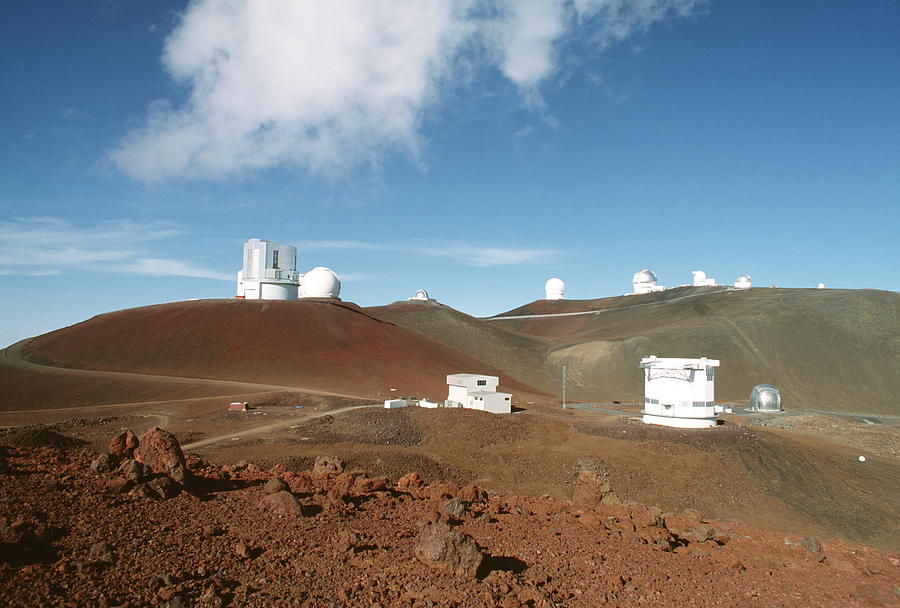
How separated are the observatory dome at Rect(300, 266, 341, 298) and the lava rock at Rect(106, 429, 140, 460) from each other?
7272cm

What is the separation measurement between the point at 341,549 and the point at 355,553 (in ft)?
0.60

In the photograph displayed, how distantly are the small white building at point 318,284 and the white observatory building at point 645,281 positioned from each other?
80236 mm

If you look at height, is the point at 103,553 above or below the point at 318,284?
below

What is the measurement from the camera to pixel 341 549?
281 inches

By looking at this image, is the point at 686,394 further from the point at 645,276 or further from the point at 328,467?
the point at 645,276

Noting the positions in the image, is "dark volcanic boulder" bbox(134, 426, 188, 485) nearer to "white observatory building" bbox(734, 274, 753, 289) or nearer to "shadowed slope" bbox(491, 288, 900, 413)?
"shadowed slope" bbox(491, 288, 900, 413)

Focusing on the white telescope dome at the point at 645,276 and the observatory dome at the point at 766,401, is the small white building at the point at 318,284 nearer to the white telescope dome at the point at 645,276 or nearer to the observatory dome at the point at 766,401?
the observatory dome at the point at 766,401

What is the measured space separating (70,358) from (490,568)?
6081 centimetres

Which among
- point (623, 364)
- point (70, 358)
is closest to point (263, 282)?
point (70, 358)

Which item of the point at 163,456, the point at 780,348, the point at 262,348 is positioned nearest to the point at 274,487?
the point at 163,456

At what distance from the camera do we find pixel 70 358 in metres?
55.1

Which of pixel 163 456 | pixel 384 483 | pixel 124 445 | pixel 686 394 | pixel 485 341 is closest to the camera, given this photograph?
pixel 163 456

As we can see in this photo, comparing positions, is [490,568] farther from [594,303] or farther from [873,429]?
[594,303]

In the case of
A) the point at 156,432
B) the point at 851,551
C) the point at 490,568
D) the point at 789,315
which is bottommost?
the point at 851,551
